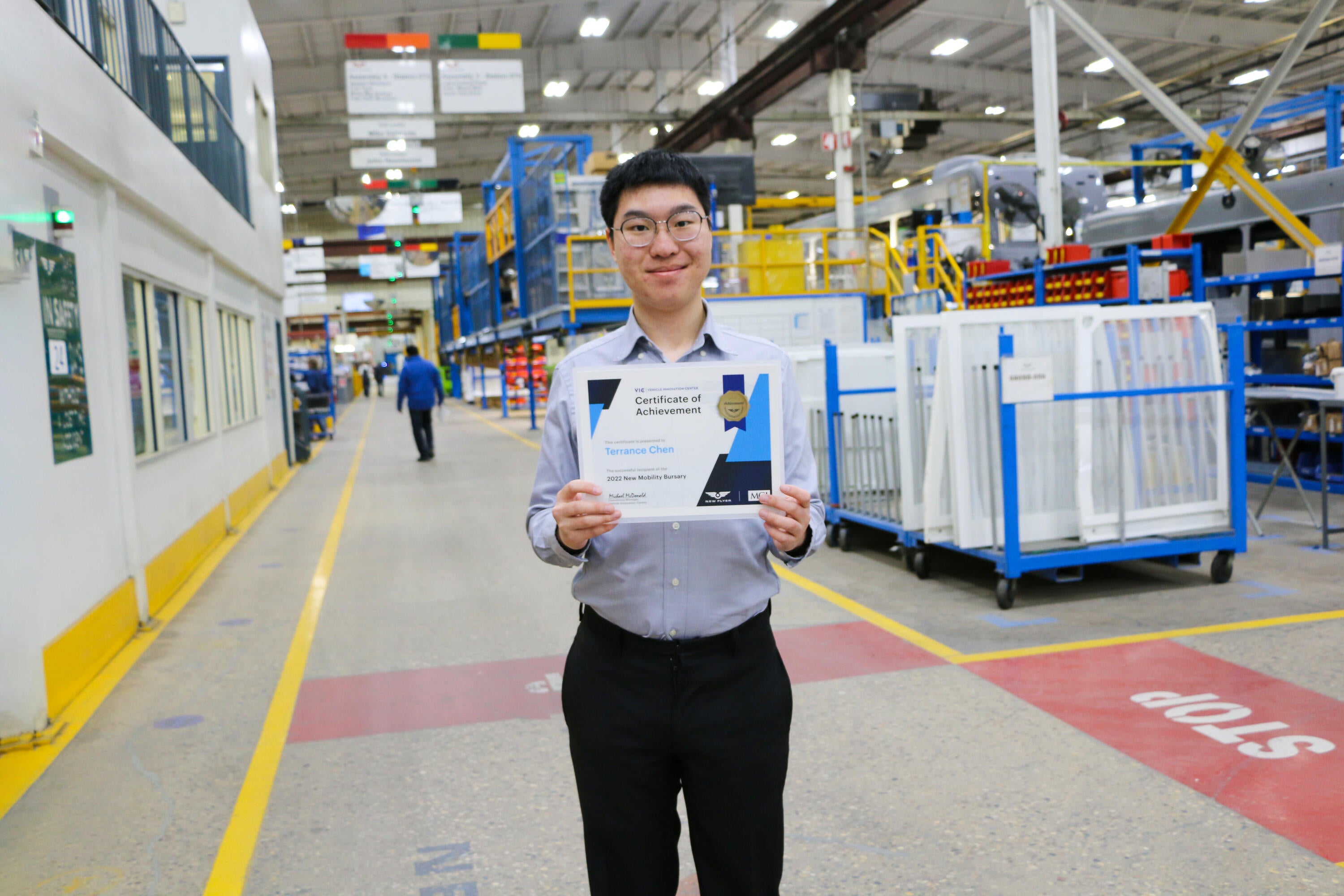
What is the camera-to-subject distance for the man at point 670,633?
2.02 meters

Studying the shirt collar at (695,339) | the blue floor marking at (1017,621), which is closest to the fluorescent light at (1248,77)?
the blue floor marking at (1017,621)

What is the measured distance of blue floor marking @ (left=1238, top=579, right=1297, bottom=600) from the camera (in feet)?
21.0

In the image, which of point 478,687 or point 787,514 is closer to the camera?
point 787,514

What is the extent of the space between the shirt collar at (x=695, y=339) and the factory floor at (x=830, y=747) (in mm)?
1884

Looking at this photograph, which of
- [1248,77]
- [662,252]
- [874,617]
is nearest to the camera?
[662,252]

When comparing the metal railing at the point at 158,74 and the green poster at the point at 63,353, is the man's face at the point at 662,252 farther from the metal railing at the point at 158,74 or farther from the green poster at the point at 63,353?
the metal railing at the point at 158,74

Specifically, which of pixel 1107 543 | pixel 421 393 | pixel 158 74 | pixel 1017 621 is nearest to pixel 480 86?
pixel 421 393

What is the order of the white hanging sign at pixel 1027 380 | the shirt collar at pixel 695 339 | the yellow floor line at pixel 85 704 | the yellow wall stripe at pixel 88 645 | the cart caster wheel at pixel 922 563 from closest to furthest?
the shirt collar at pixel 695 339
the yellow floor line at pixel 85 704
the yellow wall stripe at pixel 88 645
the white hanging sign at pixel 1027 380
the cart caster wheel at pixel 922 563

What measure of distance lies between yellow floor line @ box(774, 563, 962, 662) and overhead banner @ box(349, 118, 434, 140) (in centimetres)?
1291

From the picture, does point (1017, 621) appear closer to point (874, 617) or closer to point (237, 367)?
point (874, 617)

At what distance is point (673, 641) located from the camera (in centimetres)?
203

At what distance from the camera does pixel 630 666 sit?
6.73ft

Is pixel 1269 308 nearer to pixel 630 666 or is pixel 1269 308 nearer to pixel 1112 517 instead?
pixel 1112 517

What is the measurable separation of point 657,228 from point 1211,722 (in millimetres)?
3639
